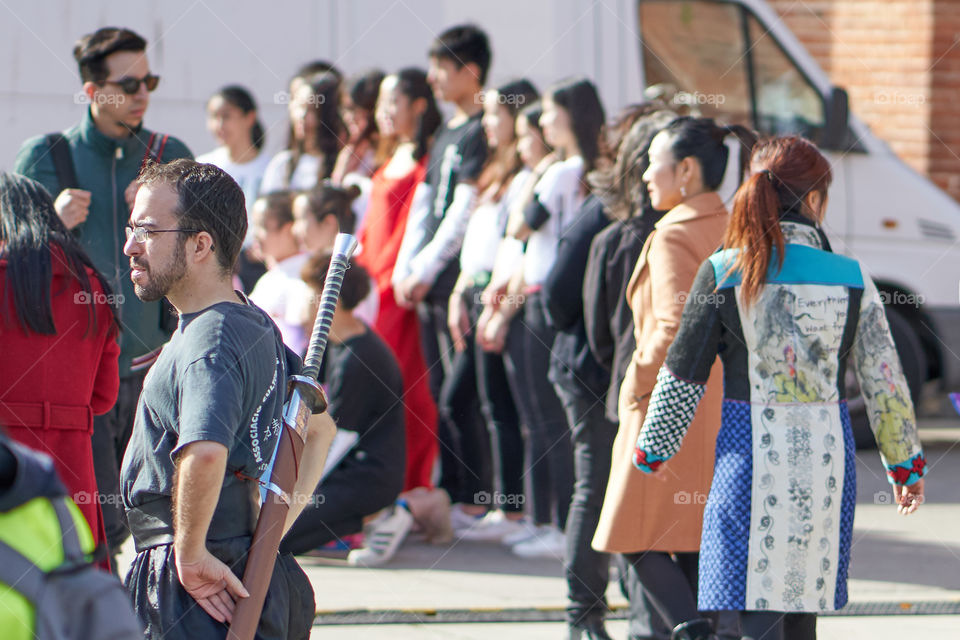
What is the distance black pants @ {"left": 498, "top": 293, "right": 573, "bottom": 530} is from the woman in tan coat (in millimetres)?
1405

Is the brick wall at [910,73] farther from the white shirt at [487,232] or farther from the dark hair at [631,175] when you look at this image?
the dark hair at [631,175]

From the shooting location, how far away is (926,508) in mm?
7090

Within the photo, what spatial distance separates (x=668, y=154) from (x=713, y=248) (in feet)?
1.02

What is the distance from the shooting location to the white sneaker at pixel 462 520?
6469 millimetres

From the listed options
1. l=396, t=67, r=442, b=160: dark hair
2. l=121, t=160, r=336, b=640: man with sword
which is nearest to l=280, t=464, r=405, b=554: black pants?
l=396, t=67, r=442, b=160: dark hair

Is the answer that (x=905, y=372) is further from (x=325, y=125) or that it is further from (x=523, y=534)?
(x=325, y=125)

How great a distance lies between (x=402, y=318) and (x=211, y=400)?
424 centimetres

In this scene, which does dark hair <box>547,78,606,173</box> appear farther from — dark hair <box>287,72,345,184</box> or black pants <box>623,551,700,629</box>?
black pants <box>623,551,700,629</box>

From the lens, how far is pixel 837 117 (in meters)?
7.52

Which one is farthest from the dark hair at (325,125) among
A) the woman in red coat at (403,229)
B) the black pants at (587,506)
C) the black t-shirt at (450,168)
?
the black pants at (587,506)

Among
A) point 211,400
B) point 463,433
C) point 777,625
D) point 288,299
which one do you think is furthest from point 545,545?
point 211,400

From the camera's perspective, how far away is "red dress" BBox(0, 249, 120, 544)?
11.6 feet

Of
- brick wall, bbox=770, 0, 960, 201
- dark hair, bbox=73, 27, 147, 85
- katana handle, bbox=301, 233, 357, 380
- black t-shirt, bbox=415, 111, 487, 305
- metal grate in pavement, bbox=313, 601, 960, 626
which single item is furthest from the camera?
brick wall, bbox=770, 0, 960, 201

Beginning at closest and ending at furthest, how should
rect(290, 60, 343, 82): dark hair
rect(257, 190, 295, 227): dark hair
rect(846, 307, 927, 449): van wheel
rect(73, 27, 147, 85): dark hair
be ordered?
rect(73, 27, 147, 85): dark hair < rect(257, 190, 295, 227): dark hair < rect(290, 60, 343, 82): dark hair < rect(846, 307, 927, 449): van wheel
